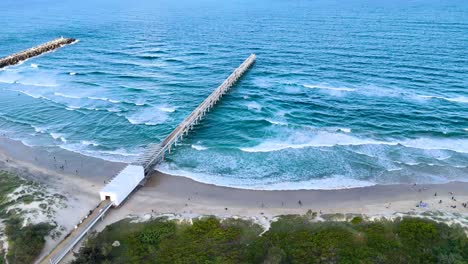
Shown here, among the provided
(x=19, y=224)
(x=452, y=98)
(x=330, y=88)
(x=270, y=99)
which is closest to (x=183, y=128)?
(x=270, y=99)

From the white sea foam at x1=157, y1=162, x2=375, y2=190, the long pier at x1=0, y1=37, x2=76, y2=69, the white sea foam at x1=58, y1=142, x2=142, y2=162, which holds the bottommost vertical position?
the white sea foam at x1=58, y1=142, x2=142, y2=162

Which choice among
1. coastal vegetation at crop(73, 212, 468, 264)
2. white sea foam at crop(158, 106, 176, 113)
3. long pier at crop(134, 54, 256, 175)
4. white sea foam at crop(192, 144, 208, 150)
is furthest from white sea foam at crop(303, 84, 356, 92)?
coastal vegetation at crop(73, 212, 468, 264)

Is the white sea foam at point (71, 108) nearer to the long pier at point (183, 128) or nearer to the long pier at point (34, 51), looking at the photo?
the long pier at point (183, 128)

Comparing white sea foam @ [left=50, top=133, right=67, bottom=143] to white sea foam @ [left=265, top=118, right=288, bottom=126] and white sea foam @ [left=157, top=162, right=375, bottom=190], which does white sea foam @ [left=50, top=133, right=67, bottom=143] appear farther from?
white sea foam @ [left=265, top=118, right=288, bottom=126]

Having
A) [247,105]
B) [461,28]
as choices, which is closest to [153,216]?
[247,105]

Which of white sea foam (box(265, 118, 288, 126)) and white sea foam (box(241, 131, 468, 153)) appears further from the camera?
white sea foam (box(265, 118, 288, 126))

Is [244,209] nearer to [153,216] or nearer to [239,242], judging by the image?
[239,242]
